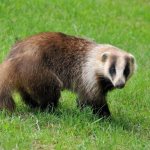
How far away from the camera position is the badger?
9.33 meters

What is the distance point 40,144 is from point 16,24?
743cm

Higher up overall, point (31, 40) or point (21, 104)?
point (31, 40)

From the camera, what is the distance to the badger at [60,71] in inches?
367

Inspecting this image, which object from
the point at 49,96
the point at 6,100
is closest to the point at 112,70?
the point at 49,96

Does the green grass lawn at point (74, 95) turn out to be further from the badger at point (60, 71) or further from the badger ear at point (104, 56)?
the badger ear at point (104, 56)

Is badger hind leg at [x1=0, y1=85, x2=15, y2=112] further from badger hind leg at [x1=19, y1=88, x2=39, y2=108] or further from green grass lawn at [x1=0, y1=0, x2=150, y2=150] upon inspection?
badger hind leg at [x1=19, y1=88, x2=39, y2=108]

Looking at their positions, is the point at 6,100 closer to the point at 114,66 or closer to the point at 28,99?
the point at 28,99

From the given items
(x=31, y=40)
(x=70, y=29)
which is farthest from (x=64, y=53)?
(x=70, y=29)

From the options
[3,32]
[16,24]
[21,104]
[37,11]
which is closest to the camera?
[21,104]

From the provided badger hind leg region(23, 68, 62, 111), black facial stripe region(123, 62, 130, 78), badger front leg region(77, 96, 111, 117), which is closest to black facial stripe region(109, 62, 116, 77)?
black facial stripe region(123, 62, 130, 78)

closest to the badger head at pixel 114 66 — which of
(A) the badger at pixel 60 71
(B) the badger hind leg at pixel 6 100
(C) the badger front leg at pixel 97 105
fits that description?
(A) the badger at pixel 60 71

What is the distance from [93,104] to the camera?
9.75m

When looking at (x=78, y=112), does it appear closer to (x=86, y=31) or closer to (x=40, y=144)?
(x=40, y=144)

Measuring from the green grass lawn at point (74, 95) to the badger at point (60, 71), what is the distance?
0.25 m
